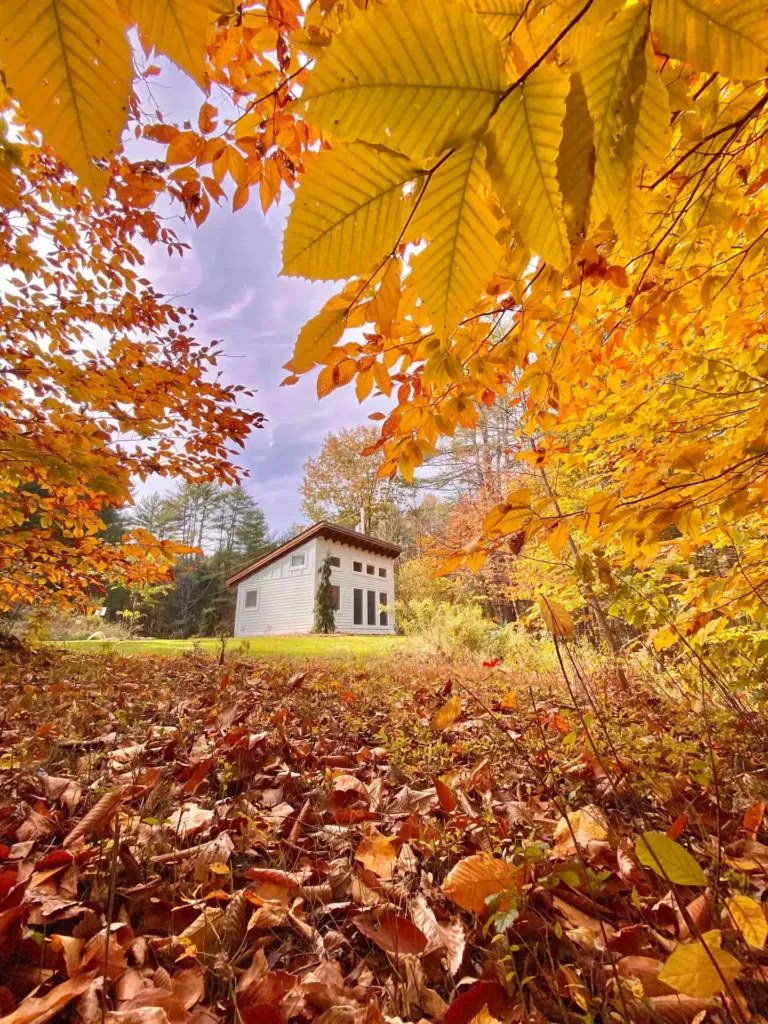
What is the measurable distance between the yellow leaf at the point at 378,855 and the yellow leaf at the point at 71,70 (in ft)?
6.56

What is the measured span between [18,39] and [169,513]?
43641 millimetres

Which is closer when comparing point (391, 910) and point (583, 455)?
point (391, 910)

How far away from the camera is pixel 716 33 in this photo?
17.3 inches

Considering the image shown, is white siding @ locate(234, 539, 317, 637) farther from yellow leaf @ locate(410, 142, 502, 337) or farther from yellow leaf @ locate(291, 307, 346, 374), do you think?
yellow leaf @ locate(410, 142, 502, 337)

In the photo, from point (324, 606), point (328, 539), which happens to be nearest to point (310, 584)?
point (324, 606)

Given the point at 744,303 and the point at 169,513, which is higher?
the point at 169,513

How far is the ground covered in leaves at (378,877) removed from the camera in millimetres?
1060

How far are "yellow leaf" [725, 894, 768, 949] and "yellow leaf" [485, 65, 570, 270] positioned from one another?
146cm

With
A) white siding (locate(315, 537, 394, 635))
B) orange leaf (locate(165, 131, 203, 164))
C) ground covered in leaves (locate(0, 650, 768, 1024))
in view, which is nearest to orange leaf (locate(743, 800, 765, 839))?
ground covered in leaves (locate(0, 650, 768, 1024))

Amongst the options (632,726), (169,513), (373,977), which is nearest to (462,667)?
(632,726)

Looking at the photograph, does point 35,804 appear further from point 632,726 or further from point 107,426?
point 632,726

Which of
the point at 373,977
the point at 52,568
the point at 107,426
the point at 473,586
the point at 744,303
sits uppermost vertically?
the point at 473,586

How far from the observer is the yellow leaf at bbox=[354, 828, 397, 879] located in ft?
5.25

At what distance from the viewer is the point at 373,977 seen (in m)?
1.22
